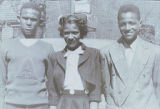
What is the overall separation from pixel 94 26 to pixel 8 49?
0.49 meters

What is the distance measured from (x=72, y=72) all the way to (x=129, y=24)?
38 cm

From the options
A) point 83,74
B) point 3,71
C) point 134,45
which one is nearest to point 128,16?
point 134,45

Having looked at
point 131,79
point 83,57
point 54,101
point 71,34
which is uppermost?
point 71,34

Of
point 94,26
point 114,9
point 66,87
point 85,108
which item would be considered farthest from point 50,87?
point 114,9

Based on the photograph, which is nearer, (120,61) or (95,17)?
(120,61)

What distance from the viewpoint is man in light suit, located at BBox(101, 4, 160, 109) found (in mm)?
1233

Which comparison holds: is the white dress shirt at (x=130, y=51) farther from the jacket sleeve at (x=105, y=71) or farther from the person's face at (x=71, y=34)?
the person's face at (x=71, y=34)

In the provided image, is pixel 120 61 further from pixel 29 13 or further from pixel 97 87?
pixel 29 13

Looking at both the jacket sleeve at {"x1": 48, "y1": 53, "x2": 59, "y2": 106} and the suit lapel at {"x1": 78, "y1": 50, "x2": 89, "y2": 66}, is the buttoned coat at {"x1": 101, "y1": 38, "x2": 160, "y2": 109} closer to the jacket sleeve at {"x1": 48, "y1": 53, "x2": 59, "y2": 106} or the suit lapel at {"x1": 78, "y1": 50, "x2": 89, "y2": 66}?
the suit lapel at {"x1": 78, "y1": 50, "x2": 89, "y2": 66}

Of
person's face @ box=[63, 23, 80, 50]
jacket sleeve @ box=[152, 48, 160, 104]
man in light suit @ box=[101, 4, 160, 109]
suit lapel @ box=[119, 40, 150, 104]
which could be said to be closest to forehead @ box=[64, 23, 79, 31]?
person's face @ box=[63, 23, 80, 50]

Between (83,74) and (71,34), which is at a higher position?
(71,34)

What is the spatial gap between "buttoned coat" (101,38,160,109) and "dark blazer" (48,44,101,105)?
0.05 metres

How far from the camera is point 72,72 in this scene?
49.8 inches

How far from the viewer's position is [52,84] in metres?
1.28
